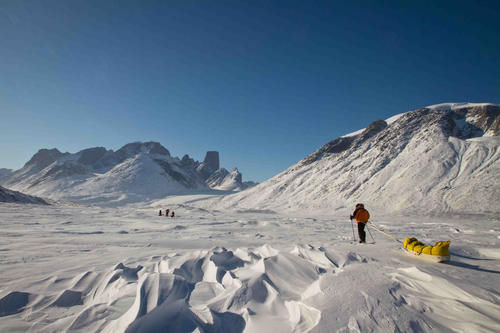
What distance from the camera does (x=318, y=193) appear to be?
41594 millimetres

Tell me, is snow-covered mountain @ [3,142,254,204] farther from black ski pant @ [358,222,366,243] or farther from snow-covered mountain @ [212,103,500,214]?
black ski pant @ [358,222,366,243]

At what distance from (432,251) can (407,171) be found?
35914mm

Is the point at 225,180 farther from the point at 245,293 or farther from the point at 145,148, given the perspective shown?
the point at 245,293

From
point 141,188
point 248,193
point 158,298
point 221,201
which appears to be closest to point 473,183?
point 158,298

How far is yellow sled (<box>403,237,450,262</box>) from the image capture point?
468 centimetres

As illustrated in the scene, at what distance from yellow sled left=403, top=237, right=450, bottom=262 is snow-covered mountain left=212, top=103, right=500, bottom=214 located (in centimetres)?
2643

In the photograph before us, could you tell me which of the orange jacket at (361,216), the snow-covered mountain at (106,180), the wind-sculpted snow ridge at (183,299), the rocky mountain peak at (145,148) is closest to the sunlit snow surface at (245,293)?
the wind-sculpted snow ridge at (183,299)

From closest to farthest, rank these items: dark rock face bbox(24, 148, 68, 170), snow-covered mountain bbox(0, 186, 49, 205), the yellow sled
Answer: the yellow sled < snow-covered mountain bbox(0, 186, 49, 205) < dark rock face bbox(24, 148, 68, 170)

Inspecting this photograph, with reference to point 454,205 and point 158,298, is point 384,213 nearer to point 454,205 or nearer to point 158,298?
point 454,205

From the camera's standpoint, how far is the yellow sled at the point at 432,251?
4676 mm

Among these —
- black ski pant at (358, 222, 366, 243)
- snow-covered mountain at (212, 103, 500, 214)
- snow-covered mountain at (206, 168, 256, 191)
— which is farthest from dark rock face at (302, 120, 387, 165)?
snow-covered mountain at (206, 168, 256, 191)

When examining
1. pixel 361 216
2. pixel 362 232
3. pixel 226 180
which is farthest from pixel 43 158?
pixel 362 232

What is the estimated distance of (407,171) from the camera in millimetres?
34188

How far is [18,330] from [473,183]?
1514 inches
